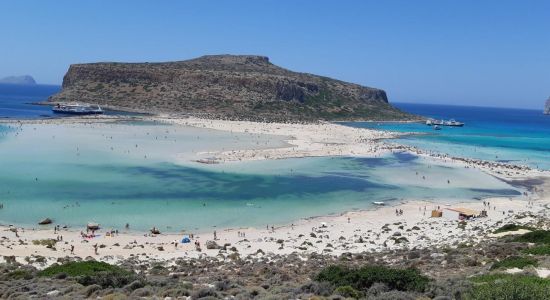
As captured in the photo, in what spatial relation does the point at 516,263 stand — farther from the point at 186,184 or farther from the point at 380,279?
the point at 186,184

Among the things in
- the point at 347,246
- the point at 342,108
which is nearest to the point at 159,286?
the point at 347,246

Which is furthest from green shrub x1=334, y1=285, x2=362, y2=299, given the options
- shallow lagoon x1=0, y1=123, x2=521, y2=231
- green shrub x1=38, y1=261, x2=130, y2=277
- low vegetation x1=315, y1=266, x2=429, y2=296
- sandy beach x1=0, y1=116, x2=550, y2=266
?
shallow lagoon x1=0, y1=123, x2=521, y2=231

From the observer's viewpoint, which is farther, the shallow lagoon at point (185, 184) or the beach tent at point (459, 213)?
the beach tent at point (459, 213)

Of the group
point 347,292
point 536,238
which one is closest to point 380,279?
point 347,292

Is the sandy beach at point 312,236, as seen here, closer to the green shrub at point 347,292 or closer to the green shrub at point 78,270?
the green shrub at point 78,270

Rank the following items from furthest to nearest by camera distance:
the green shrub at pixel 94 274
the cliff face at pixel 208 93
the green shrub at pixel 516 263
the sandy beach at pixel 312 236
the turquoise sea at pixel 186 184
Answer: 1. the cliff face at pixel 208 93
2. the turquoise sea at pixel 186 184
3. the sandy beach at pixel 312 236
4. the green shrub at pixel 516 263
5. the green shrub at pixel 94 274

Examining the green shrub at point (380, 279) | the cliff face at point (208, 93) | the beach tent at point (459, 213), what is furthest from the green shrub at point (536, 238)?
the cliff face at point (208, 93)
